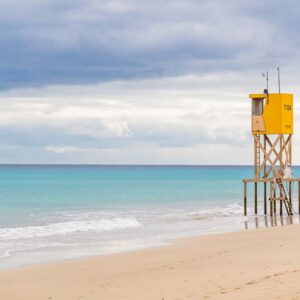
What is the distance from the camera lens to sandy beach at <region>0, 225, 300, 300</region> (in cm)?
1139

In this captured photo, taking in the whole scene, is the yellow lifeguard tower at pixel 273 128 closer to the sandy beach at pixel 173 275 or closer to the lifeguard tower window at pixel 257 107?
the lifeguard tower window at pixel 257 107

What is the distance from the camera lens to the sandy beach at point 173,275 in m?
11.4

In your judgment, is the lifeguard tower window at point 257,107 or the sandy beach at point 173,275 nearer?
the sandy beach at point 173,275

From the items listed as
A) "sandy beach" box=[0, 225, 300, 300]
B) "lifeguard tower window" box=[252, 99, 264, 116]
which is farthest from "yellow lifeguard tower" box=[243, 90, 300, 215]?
"sandy beach" box=[0, 225, 300, 300]

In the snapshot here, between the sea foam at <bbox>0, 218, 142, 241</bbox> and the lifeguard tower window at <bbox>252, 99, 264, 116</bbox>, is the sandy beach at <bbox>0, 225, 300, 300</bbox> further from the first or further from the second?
the lifeguard tower window at <bbox>252, 99, 264, 116</bbox>

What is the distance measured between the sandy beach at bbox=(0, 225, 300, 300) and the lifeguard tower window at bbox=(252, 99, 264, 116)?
43.5ft


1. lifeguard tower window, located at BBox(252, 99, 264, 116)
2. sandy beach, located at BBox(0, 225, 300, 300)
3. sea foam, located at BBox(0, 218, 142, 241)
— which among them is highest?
lifeguard tower window, located at BBox(252, 99, 264, 116)

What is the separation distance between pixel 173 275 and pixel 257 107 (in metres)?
19.1

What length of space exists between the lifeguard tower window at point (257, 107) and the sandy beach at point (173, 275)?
43.5 ft

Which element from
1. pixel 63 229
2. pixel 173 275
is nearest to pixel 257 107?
pixel 63 229

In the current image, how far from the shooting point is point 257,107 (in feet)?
104

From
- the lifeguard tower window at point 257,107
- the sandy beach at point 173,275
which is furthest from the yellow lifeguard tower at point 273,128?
the sandy beach at point 173,275

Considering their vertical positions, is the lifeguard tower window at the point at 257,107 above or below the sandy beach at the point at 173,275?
above

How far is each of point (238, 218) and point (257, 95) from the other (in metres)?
5.88
